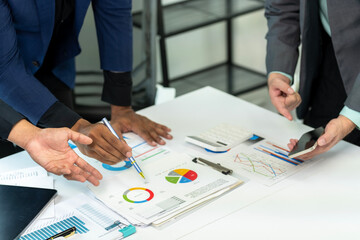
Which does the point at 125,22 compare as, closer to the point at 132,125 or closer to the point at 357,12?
the point at 132,125

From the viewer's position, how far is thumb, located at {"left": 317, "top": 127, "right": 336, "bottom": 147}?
1599mm

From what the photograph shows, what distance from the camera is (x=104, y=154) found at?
5.33 feet

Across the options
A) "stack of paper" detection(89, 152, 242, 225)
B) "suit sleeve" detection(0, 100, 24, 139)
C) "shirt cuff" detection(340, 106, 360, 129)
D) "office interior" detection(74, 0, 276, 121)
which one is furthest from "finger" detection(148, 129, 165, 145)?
"office interior" detection(74, 0, 276, 121)

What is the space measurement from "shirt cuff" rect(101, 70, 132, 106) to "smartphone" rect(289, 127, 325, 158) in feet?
2.26

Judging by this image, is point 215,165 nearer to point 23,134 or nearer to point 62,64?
point 23,134

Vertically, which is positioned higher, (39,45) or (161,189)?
(39,45)

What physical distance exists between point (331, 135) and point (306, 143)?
91 mm

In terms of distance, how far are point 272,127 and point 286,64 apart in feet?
0.80

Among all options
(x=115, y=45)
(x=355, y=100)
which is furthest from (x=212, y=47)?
(x=355, y=100)

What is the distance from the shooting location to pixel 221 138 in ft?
6.03

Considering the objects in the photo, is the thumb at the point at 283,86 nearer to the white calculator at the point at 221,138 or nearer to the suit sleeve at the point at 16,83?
the white calculator at the point at 221,138

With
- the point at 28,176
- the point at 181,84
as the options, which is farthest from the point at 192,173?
the point at 181,84

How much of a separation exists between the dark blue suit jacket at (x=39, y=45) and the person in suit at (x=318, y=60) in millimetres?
565

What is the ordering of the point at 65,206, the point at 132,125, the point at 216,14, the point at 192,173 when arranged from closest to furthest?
the point at 65,206 < the point at 192,173 < the point at 132,125 < the point at 216,14
